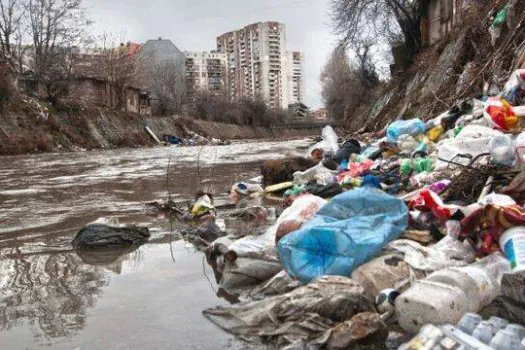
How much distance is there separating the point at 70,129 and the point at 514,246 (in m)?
26.9

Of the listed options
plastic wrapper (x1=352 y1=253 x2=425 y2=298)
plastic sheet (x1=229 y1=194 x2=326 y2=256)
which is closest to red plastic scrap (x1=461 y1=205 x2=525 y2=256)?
plastic wrapper (x1=352 y1=253 x2=425 y2=298)

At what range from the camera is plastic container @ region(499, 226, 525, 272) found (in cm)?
236

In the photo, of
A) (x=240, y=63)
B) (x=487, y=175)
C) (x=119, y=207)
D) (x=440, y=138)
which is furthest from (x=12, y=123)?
(x=240, y=63)

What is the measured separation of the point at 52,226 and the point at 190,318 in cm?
318

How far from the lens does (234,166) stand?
12828mm

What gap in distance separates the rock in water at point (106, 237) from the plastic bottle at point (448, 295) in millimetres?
2756

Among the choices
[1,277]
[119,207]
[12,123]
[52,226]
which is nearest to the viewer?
[1,277]

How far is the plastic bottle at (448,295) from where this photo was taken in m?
2.18

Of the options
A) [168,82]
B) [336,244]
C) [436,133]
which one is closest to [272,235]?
[336,244]

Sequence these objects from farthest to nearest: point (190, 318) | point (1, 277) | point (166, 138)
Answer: point (166, 138), point (1, 277), point (190, 318)

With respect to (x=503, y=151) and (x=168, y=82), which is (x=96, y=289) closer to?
(x=503, y=151)

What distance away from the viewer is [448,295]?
2223 mm

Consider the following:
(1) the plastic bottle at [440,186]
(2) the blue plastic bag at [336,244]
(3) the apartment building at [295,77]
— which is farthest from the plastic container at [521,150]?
(3) the apartment building at [295,77]

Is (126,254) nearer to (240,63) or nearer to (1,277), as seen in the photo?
(1,277)
